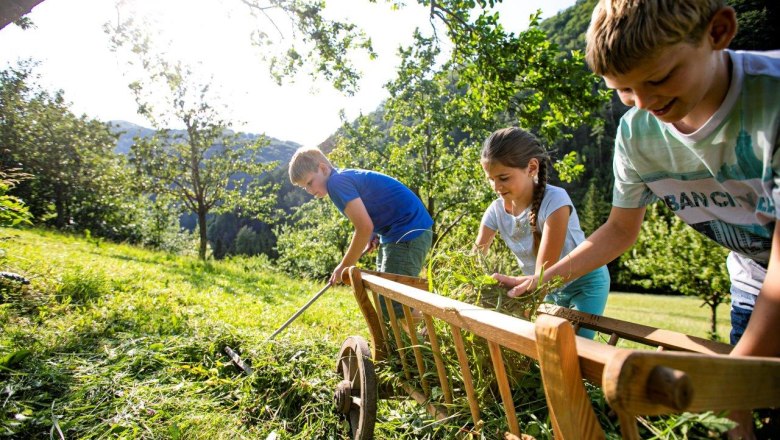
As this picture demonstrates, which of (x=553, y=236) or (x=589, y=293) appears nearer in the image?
(x=553, y=236)

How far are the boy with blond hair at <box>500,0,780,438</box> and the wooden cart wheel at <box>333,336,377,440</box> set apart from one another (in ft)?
5.65

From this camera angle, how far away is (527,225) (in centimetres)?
273

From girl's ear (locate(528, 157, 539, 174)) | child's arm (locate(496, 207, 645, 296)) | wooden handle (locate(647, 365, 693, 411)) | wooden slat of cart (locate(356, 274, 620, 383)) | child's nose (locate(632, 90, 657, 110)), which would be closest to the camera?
wooden handle (locate(647, 365, 693, 411))

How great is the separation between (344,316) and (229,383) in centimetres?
335

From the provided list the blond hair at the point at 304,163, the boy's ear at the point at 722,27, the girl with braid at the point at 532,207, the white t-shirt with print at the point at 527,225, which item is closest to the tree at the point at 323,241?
the blond hair at the point at 304,163

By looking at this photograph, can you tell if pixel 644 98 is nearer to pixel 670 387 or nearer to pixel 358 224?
pixel 670 387

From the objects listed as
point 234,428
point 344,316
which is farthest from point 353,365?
point 344,316

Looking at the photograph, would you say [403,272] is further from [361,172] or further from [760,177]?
[760,177]

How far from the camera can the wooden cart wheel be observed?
244 cm

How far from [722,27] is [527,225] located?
1635 mm

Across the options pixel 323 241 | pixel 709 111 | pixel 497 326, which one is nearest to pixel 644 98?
pixel 709 111

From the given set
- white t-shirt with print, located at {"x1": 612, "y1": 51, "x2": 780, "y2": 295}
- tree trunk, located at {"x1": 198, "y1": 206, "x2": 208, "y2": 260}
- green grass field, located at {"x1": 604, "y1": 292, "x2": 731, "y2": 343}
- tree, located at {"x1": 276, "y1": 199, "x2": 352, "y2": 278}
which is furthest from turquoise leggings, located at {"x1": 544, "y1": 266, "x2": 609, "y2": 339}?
green grass field, located at {"x1": 604, "y1": 292, "x2": 731, "y2": 343}

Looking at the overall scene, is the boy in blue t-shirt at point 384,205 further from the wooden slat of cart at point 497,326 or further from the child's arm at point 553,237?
the wooden slat of cart at point 497,326

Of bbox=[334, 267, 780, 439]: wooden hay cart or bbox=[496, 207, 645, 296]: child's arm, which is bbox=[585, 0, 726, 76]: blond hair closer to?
bbox=[334, 267, 780, 439]: wooden hay cart
